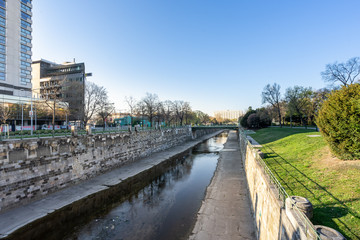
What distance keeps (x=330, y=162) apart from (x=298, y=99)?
44042 mm

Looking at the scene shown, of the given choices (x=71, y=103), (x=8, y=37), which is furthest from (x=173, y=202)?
(x=8, y=37)

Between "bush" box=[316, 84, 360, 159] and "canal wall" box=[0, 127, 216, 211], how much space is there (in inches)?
828

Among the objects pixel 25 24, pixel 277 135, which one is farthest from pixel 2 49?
pixel 277 135

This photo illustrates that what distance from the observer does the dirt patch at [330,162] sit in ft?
28.4

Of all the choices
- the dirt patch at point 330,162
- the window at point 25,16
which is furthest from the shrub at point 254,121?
the window at point 25,16

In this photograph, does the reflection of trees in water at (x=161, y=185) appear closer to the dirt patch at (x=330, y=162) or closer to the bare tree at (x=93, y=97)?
the dirt patch at (x=330, y=162)

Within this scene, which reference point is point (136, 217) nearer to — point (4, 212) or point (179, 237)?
point (179, 237)

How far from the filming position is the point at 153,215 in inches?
506

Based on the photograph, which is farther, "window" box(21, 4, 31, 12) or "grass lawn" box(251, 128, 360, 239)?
"window" box(21, 4, 31, 12)

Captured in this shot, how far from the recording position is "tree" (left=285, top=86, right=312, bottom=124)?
44.2m

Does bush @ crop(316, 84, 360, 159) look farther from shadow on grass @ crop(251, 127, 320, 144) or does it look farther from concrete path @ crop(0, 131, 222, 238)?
concrete path @ crop(0, 131, 222, 238)

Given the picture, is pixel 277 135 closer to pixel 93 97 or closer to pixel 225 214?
pixel 225 214

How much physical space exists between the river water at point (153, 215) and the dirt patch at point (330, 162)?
28.3ft

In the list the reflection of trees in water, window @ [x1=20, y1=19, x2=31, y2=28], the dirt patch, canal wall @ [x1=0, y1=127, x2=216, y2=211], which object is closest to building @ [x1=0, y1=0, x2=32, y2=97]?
window @ [x1=20, y1=19, x2=31, y2=28]
